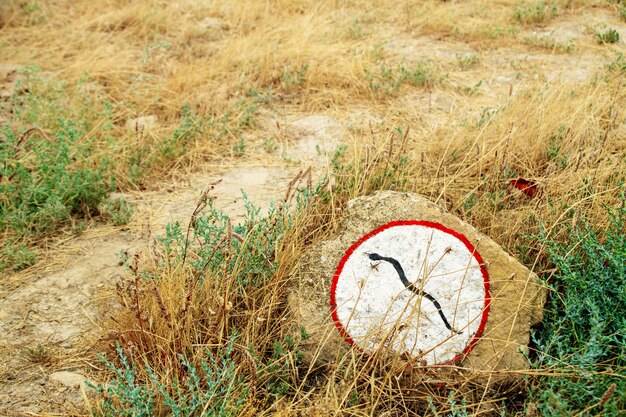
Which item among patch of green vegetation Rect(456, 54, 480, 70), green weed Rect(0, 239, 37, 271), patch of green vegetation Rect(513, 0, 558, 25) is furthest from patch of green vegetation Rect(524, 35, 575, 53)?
green weed Rect(0, 239, 37, 271)

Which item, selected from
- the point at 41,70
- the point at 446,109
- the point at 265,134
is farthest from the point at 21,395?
the point at 41,70

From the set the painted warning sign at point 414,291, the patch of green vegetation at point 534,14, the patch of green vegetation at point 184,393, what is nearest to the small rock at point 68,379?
the patch of green vegetation at point 184,393

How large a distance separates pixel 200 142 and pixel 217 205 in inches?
33.9

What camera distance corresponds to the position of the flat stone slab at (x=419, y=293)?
2.14 m

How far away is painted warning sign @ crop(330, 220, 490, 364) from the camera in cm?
215

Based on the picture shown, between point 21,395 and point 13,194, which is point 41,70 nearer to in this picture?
point 13,194

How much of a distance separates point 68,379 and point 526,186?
2.49 metres

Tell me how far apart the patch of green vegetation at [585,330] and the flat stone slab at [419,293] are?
0.12 m

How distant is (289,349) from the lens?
2.24 metres

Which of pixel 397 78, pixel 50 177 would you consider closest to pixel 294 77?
pixel 397 78

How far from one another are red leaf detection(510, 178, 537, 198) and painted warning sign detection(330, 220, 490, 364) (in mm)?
915

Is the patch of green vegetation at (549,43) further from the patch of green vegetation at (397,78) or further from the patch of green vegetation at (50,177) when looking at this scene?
the patch of green vegetation at (50,177)

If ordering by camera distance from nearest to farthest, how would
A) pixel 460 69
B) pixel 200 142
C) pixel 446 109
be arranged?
1. pixel 200 142
2. pixel 446 109
3. pixel 460 69

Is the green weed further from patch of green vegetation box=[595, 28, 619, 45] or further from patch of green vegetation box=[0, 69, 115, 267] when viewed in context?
patch of green vegetation box=[595, 28, 619, 45]
